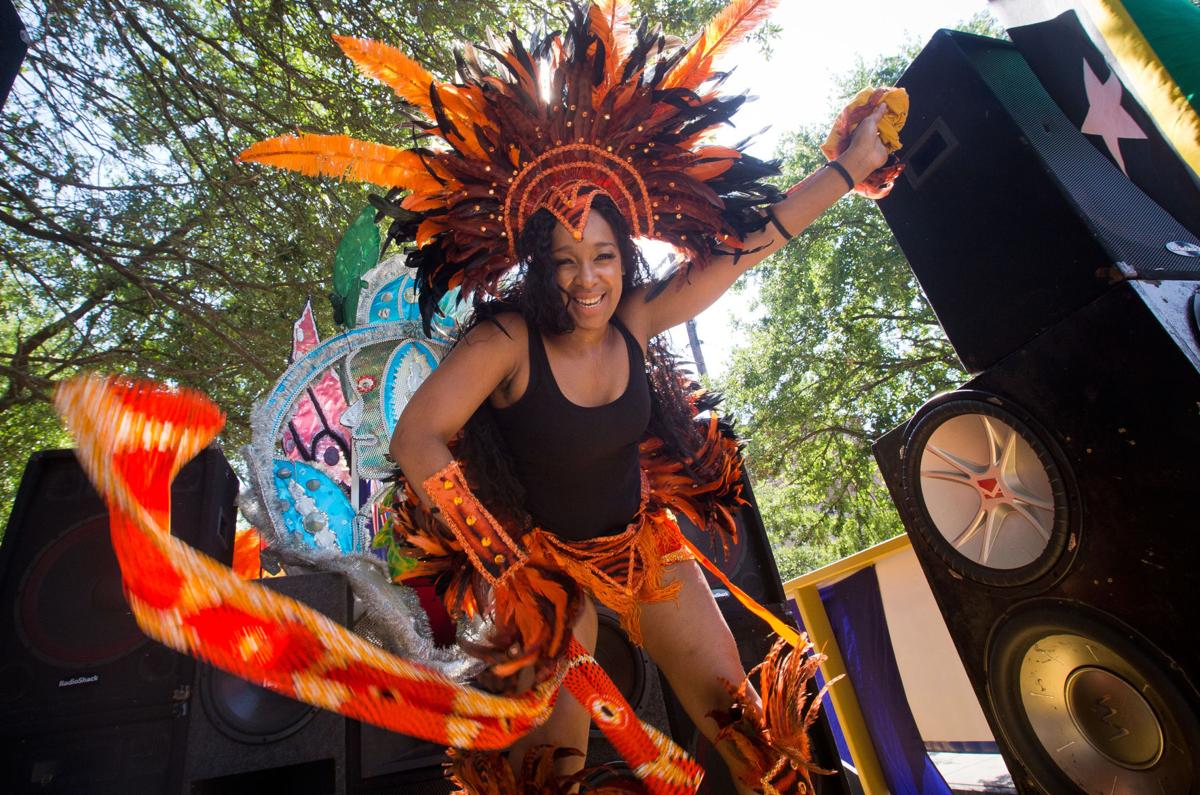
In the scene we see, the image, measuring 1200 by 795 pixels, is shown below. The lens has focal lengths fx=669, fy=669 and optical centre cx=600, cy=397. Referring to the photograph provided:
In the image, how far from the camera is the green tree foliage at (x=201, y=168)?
17.3ft

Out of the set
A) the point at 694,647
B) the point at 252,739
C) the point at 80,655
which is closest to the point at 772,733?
the point at 694,647

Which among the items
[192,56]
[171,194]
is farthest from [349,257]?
[171,194]

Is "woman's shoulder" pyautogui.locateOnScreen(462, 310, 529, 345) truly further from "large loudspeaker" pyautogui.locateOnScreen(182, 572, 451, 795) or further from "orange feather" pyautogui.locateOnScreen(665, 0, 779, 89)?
"large loudspeaker" pyautogui.locateOnScreen(182, 572, 451, 795)

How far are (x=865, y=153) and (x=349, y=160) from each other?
159 cm

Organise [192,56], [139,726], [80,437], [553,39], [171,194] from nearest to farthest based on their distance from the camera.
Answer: [80,437]
[553,39]
[139,726]
[192,56]
[171,194]

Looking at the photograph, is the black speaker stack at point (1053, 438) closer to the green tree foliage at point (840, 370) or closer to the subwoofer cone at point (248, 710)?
the subwoofer cone at point (248, 710)

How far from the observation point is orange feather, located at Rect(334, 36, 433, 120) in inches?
73.5

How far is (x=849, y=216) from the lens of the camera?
10.7m

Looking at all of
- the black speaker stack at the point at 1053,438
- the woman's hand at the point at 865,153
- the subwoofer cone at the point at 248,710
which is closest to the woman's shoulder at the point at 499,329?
the woman's hand at the point at 865,153

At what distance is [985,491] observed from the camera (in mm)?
2074

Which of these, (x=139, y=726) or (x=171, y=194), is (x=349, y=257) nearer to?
(x=139, y=726)

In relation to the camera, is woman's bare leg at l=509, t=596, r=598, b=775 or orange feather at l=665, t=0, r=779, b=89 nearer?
woman's bare leg at l=509, t=596, r=598, b=775

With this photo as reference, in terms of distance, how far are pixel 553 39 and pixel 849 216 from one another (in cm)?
984

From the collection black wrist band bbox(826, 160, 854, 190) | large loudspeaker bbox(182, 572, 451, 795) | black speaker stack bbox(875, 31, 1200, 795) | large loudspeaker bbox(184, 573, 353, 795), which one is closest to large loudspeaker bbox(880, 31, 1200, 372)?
black speaker stack bbox(875, 31, 1200, 795)
